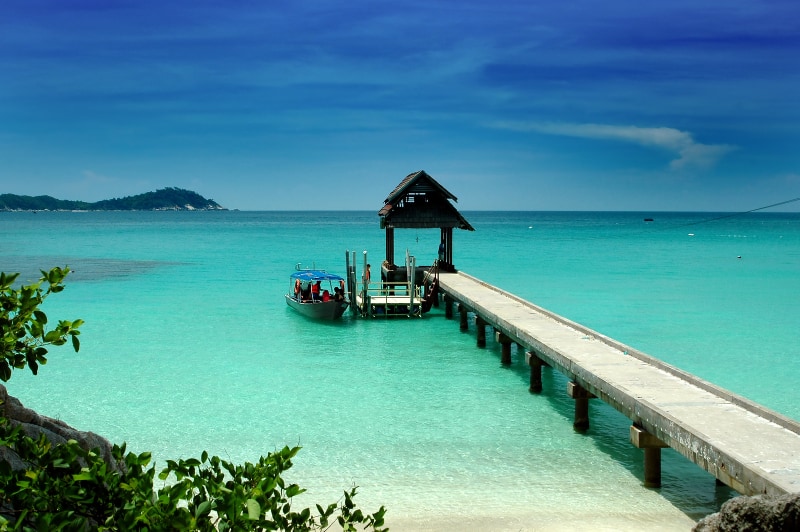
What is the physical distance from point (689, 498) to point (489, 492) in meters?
2.28

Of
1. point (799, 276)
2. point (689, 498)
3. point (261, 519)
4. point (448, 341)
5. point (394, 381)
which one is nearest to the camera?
point (261, 519)

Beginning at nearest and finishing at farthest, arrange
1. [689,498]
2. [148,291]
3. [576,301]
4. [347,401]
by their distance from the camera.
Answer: [689,498] → [347,401] → [576,301] → [148,291]

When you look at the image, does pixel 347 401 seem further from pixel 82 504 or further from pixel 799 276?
pixel 799 276

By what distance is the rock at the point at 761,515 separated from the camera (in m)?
4.17

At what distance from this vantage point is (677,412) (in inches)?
318

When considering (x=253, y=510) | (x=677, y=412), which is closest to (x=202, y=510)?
(x=253, y=510)

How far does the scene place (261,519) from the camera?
8.99 feet

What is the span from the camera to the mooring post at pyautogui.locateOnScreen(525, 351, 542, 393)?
12898 millimetres

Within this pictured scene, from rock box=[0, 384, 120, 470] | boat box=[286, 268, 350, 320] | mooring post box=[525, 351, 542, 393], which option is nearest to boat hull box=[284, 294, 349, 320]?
boat box=[286, 268, 350, 320]

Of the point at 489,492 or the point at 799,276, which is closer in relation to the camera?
the point at 489,492

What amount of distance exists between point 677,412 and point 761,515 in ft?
12.9

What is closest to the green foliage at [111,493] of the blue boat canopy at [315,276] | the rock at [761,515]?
the rock at [761,515]

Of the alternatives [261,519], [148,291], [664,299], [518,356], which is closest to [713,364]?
[518,356]

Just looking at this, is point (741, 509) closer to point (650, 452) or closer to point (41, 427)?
point (650, 452)
